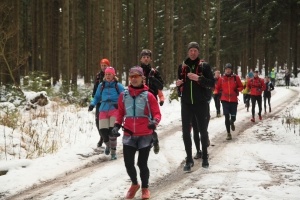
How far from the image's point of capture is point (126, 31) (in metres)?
31.9

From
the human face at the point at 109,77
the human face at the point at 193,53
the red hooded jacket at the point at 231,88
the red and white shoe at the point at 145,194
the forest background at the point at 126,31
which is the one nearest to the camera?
the red and white shoe at the point at 145,194

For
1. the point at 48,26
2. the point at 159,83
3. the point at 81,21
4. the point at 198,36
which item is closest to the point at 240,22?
the point at 198,36

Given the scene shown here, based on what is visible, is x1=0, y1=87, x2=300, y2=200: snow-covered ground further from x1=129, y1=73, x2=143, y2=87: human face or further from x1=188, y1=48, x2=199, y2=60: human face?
x1=188, y1=48, x2=199, y2=60: human face

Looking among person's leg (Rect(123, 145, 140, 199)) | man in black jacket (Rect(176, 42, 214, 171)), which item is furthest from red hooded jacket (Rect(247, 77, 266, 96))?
person's leg (Rect(123, 145, 140, 199))

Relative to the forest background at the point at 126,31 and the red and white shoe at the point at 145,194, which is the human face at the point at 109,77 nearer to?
the red and white shoe at the point at 145,194

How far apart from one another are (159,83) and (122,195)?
9.75 feet

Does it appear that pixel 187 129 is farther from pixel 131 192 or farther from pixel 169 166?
pixel 131 192

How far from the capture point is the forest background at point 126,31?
59.5 ft

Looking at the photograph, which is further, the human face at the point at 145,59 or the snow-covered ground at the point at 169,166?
the human face at the point at 145,59

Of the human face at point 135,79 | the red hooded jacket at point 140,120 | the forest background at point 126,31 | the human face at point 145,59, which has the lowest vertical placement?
the red hooded jacket at point 140,120

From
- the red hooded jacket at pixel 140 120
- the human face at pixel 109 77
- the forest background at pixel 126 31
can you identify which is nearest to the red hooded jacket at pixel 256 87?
the forest background at pixel 126 31

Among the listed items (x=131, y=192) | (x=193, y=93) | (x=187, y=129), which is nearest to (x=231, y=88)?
(x=193, y=93)

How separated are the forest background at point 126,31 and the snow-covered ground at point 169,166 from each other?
7311mm

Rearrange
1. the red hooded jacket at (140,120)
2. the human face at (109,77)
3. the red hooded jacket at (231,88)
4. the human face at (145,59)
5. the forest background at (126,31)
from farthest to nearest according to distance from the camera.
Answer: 1. the forest background at (126,31)
2. the red hooded jacket at (231,88)
3. the human face at (109,77)
4. the human face at (145,59)
5. the red hooded jacket at (140,120)
